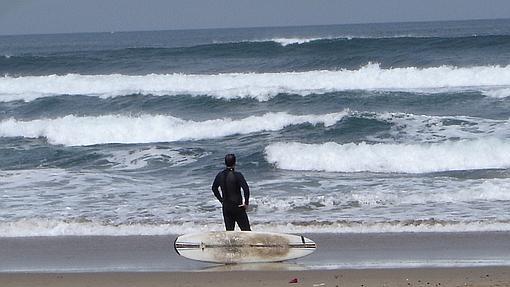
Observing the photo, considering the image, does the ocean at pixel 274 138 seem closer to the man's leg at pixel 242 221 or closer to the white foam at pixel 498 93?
the white foam at pixel 498 93

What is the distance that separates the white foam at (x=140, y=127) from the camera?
→ 18594 mm

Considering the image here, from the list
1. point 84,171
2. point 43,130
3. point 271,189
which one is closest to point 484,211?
point 271,189

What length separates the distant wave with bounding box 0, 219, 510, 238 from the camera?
9.71m

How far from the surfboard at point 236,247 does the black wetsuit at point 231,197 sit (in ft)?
0.93

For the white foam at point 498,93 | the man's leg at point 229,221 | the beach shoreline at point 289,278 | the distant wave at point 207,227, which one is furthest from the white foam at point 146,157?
the white foam at point 498,93

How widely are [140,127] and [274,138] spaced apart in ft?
13.3

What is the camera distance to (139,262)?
8.48m

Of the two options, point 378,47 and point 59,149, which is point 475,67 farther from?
point 59,149

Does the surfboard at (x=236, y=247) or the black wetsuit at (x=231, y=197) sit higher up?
the black wetsuit at (x=231, y=197)

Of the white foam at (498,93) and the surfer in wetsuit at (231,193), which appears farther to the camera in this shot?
the white foam at (498,93)

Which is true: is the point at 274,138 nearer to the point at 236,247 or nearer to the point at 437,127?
the point at 437,127

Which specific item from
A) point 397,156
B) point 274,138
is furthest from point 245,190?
point 274,138

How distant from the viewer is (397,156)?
14.8m

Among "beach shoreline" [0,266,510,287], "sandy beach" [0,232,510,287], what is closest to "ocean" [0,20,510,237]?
"sandy beach" [0,232,510,287]
